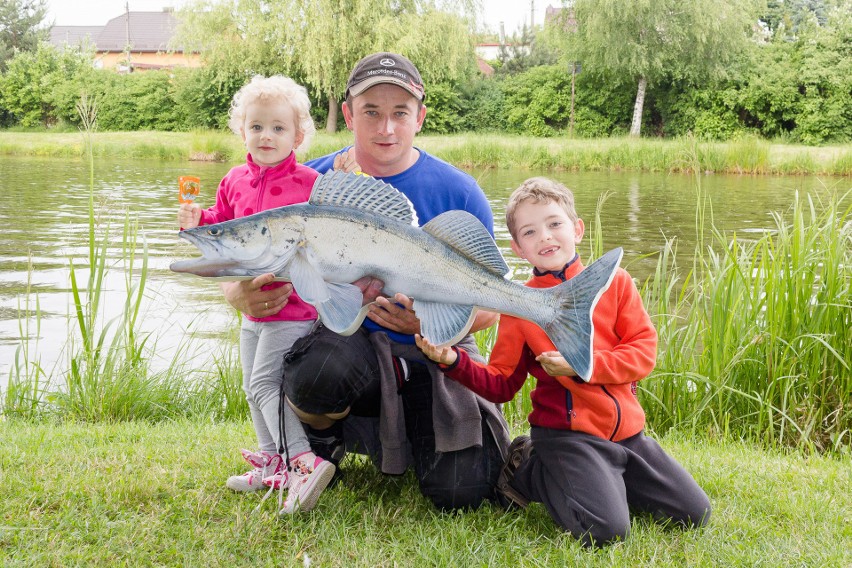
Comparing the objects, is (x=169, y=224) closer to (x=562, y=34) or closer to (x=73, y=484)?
(x=73, y=484)

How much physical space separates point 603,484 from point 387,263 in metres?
1.22

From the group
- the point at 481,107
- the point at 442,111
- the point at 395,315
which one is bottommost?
the point at 395,315

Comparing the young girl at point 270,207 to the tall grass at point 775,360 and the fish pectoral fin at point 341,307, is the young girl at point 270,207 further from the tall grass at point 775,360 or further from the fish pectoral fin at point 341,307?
the tall grass at point 775,360

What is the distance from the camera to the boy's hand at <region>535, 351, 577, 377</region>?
297 cm

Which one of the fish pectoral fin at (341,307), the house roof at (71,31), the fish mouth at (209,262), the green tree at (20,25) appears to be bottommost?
the fish pectoral fin at (341,307)

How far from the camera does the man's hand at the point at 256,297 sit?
118 inches

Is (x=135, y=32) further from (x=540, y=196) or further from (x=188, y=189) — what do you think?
(x=540, y=196)

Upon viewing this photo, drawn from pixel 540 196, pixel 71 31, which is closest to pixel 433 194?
pixel 540 196

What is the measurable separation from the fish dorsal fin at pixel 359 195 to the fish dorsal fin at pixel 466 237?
9 cm

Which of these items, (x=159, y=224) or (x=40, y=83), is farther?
(x=40, y=83)

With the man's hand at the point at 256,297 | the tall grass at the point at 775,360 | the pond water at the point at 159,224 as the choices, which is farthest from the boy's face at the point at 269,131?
the tall grass at the point at 775,360

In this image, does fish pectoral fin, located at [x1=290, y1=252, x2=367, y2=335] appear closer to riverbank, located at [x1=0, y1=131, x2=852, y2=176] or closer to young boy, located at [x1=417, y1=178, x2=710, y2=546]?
young boy, located at [x1=417, y1=178, x2=710, y2=546]

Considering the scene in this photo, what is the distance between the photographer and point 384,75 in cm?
339

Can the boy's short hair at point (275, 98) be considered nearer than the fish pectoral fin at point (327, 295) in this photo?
No
